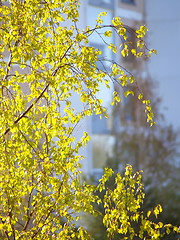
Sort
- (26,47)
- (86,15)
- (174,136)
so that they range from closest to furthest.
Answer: (26,47)
(86,15)
(174,136)

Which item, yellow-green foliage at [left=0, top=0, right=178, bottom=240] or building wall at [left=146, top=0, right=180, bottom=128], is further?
building wall at [left=146, top=0, right=180, bottom=128]

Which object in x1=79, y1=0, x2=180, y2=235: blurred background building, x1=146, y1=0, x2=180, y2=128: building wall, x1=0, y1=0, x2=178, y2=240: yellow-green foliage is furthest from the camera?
x1=146, y1=0, x2=180, y2=128: building wall

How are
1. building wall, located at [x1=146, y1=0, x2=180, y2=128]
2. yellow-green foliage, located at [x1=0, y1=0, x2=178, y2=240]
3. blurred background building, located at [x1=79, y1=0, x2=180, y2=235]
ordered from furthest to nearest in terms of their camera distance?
building wall, located at [x1=146, y1=0, x2=180, y2=128]
blurred background building, located at [x1=79, y1=0, x2=180, y2=235]
yellow-green foliage, located at [x1=0, y1=0, x2=178, y2=240]

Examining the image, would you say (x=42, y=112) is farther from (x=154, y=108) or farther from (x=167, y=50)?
(x=167, y=50)

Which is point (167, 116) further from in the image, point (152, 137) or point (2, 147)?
point (2, 147)

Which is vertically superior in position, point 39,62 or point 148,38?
point 148,38

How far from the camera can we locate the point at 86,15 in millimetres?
6227

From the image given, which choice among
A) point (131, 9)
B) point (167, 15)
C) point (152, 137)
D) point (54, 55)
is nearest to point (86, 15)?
point (131, 9)

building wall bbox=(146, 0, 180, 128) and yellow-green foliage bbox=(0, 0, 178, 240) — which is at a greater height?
building wall bbox=(146, 0, 180, 128)

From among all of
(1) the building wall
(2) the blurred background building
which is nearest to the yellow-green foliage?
(2) the blurred background building

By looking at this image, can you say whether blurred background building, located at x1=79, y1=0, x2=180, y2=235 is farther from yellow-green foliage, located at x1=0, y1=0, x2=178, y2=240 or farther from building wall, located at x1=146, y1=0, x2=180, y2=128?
yellow-green foliage, located at x1=0, y1=0, x2=178, y2=240

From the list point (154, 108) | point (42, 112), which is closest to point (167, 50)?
point (154, 108)

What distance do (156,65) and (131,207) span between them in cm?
448

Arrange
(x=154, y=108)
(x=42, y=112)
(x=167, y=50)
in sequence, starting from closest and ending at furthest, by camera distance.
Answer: (x=42, y=112)
(x=154, y=108)
(x=167, y=50)
